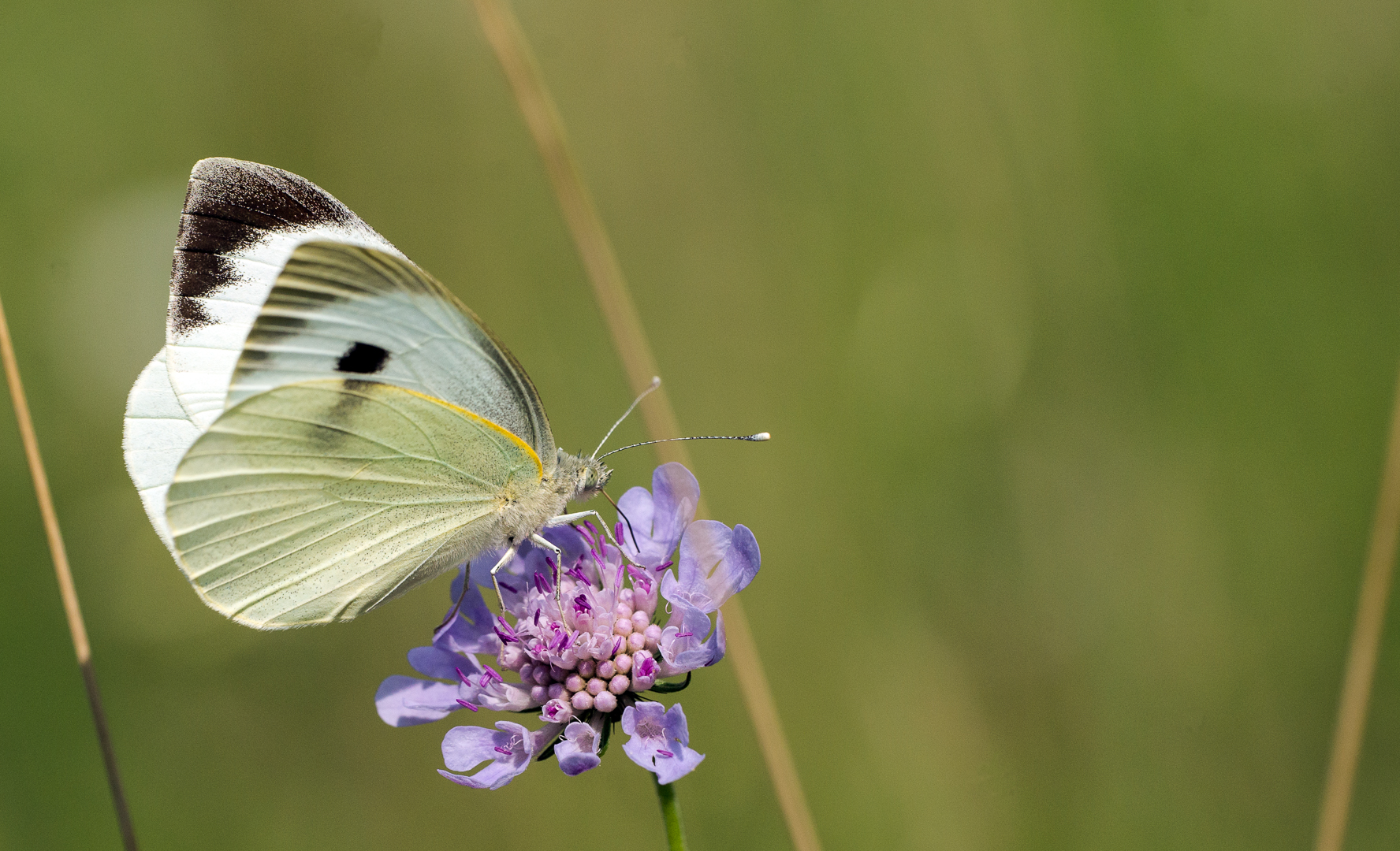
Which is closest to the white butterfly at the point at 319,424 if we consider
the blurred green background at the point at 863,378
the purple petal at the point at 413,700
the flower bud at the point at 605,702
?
the purple petal at the point at 413,700

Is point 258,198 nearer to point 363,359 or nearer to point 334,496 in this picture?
point 363,359

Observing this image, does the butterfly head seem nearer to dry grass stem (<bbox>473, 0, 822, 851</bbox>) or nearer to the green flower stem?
dry grass stem (<bbox>473, 0, 822, 851</bbox>)

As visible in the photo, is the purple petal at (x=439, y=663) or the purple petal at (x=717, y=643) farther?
the purple petal at (x=439, y=663)

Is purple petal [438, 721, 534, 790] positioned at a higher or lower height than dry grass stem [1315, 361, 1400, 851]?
higher

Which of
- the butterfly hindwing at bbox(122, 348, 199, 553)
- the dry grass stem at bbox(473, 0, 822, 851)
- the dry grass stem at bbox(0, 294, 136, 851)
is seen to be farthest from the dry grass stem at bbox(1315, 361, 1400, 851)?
the butterfly hindwing at bbox(122, 348, 199, 553)

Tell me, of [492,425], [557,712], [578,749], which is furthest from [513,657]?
[492,425]

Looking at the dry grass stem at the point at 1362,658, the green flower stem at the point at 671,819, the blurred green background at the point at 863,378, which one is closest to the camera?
the green flower stem at the point at 671,819

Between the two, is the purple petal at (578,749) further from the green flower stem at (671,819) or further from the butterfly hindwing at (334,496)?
the butterfly hindwing at (334,496)
